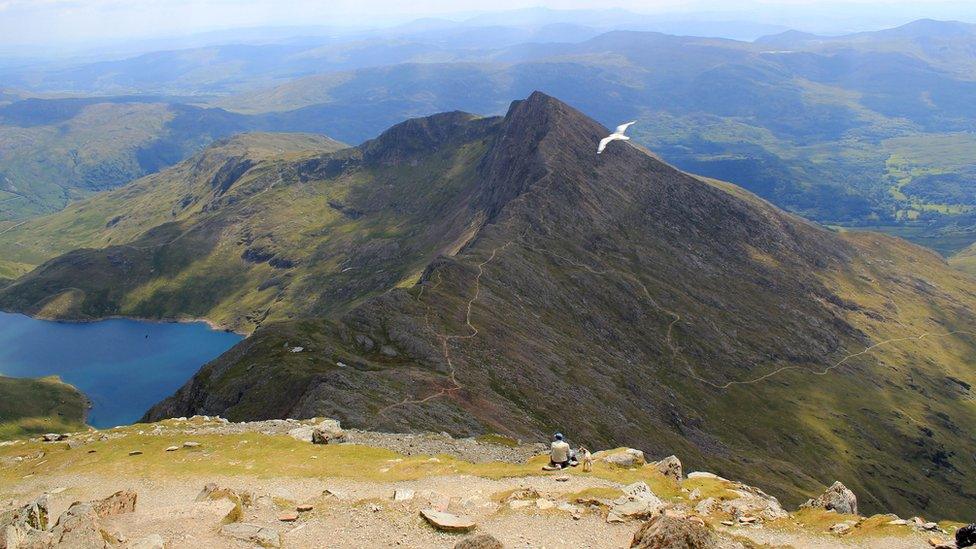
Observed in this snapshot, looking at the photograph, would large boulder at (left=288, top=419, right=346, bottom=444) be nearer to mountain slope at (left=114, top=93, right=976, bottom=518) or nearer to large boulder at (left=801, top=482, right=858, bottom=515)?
mountain slope at (left=114, top=93, right=976, bottom=518)

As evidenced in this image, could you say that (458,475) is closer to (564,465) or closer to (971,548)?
(564,465)

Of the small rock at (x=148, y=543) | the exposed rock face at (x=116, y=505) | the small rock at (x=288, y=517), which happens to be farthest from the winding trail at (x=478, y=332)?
the small rock at (x=148, y=543)

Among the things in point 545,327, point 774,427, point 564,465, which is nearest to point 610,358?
point 545,327

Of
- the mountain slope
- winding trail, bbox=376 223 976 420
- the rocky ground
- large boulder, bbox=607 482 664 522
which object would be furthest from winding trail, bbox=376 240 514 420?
large boulder, bbox=607 482 664 522

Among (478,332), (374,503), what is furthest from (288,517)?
(478,332)

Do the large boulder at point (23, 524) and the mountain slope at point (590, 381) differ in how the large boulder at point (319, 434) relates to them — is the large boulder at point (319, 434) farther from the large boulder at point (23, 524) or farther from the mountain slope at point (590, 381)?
the large boulder at point (23, 524)
